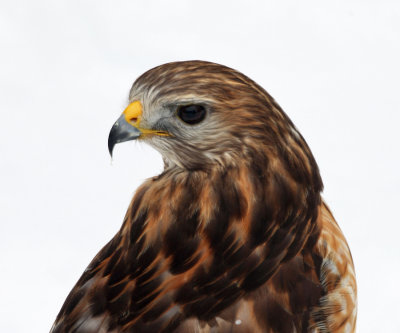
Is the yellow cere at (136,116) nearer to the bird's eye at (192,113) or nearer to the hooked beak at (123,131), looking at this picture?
the hooked beak at (123,131)

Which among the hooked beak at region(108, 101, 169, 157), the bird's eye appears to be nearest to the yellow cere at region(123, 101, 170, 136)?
the hooked beak at region(108, 101, 169, 157)

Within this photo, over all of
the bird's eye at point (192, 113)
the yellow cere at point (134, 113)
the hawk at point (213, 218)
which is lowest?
the hawk at point (213, 218)

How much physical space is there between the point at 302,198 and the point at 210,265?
1.58 ft

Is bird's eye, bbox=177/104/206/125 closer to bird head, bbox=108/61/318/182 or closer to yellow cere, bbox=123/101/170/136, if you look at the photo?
bird head, bbox=108/61/318/182

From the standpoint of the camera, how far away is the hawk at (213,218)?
264 centimetres

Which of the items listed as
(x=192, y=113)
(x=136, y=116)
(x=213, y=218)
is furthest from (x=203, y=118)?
(x=213, y=218)

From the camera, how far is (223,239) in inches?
105

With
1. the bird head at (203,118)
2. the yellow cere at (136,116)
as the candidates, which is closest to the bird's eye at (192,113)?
the bird head at (203,118)

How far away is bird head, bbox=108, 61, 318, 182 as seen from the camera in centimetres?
262

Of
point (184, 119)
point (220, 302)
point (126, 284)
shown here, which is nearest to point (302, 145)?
point (184, 119)

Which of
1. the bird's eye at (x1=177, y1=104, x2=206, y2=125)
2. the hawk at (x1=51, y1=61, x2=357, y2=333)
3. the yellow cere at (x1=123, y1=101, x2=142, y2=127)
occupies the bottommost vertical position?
the hawk at (x1=51, y1=61, x2=357, y2=333)

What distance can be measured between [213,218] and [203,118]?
41cm

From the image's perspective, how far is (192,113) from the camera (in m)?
2.62

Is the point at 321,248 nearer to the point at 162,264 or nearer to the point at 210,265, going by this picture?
the point at 210,265
